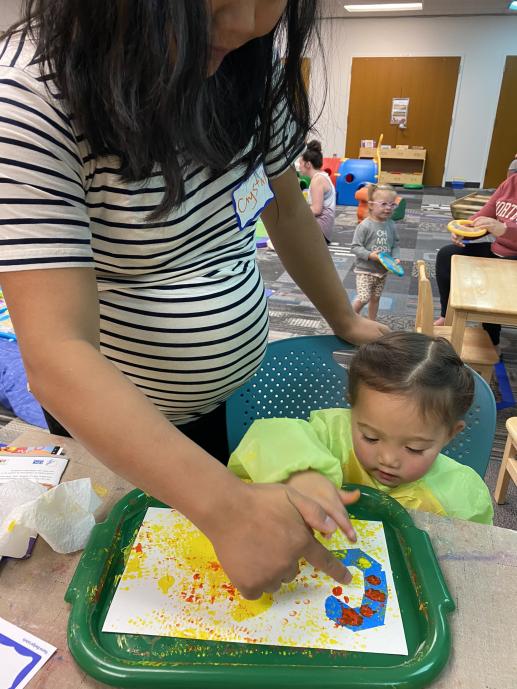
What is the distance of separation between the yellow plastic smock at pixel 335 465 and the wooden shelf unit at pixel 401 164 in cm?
820

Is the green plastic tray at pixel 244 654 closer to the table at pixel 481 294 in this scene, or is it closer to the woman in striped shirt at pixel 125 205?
the woman in striped shirt at pixel 125 205

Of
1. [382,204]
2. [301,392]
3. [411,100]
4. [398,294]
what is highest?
[411,100]

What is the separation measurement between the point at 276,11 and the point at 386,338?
58 centimetres

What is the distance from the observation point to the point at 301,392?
1187 mm

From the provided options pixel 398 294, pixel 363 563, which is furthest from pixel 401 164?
pixel 363 563

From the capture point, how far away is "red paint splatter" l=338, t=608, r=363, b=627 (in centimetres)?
54

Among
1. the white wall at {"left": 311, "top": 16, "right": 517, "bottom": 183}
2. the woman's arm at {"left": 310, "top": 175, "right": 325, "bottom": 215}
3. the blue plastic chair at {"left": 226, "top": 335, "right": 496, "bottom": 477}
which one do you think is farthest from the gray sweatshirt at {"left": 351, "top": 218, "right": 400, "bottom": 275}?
the white wall at {"left": 311, "top": 16, "right": 517, "bottom": 183}

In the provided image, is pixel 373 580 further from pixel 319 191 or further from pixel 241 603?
pixel 319 191

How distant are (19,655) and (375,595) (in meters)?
0.37

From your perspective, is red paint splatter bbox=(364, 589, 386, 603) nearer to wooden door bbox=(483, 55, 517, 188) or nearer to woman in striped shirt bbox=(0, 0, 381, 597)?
woman in striped shirt bbox=(0, 0, 381, 597)

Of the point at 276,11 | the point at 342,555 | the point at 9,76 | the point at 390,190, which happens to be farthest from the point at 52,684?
the point at 390,190

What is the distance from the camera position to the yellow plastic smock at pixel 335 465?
69 cm

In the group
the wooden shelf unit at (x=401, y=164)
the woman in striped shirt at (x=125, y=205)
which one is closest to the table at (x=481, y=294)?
the woman in striped shirt at (x=125, y=205)

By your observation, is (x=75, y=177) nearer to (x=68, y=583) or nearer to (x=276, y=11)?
(x=276, y=11)
